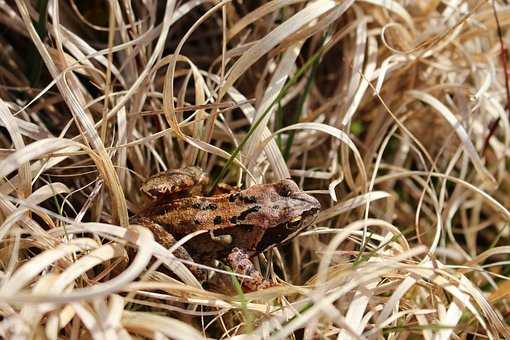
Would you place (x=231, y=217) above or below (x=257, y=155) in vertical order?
below

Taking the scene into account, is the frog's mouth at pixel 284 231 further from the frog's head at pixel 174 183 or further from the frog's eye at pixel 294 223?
the frog's head at pixel 174 183

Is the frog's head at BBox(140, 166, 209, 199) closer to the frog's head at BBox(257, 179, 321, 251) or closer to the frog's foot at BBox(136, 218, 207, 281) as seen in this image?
the frog's foot at BBox(136, 218, 207, 281)

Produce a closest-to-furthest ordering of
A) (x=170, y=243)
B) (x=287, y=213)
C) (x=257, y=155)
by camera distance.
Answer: (x=170, y=243) < (x=287, y=213) < (x=257, y=155)

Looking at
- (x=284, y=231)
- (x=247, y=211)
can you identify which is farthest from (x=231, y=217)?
(x=284, y=231)

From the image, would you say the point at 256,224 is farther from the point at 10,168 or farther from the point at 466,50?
the point at 466,50

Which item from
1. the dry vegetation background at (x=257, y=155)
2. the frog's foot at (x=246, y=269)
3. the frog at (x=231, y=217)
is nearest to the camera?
the dry vegetation background at (x=257, y=155)

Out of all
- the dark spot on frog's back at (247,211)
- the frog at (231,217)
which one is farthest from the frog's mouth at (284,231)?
the dark spot on frog's back at (247,211)

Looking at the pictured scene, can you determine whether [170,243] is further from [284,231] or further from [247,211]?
[284,231]
